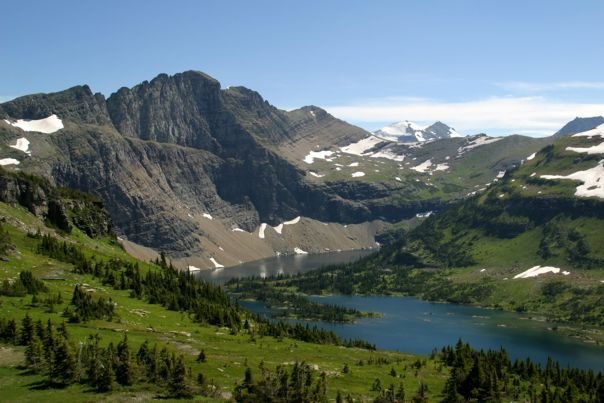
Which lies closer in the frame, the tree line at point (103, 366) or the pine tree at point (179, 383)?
the pine tree at point (179, 383)

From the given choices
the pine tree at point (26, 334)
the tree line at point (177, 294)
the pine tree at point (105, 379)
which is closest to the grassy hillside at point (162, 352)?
the pine tree at point (105, 379)

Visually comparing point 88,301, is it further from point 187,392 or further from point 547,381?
point 547,381

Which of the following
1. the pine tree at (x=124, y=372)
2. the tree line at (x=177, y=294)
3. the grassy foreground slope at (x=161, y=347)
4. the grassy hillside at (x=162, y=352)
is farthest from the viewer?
the tree line at (x=177, y=294)

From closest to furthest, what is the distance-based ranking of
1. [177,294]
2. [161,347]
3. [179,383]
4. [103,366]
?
[179,383]
[103,366]
[161,347]
[177,294]

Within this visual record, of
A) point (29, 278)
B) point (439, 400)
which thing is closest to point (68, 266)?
point (29, 278)

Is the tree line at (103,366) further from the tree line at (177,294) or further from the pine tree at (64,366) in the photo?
the tree line at (177,294)

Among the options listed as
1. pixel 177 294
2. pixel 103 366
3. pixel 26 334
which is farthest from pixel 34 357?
pixel 177 294

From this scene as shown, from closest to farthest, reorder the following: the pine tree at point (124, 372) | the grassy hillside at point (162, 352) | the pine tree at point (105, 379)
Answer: the pine tree at point (105, 379) < the grassy hillside at point (162, 352) < the pine tree at point (124, 372)

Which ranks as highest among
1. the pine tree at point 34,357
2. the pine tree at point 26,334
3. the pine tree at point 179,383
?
the pine tree at point 26,334

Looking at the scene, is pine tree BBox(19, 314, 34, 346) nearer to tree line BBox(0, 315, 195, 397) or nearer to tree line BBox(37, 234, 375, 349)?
tree line BBox(0, 315, 195, 397)

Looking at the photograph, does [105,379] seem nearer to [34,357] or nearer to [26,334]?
[34,357]

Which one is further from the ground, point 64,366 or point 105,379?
point 64,366

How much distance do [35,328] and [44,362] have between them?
13.3m

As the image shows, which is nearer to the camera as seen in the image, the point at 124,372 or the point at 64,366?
the point at 64,366
